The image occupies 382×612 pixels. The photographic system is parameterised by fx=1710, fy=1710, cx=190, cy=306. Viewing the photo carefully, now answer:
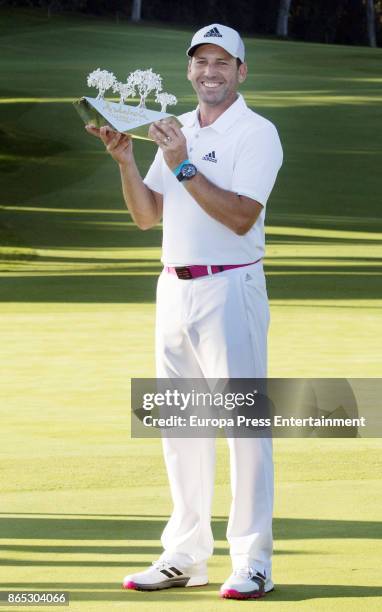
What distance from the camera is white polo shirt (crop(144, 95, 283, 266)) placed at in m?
6.00

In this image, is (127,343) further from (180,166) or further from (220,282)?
(180,166)

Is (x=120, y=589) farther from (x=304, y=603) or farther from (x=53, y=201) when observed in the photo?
(x=53, y=201)

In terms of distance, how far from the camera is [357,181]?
33.9 meters

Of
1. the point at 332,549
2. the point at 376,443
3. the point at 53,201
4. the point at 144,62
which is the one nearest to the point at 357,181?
the point at 53,201

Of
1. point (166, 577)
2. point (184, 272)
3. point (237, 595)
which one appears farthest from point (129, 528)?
point (184, 272)

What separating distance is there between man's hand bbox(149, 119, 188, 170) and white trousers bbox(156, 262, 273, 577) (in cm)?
45

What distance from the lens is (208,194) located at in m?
5.89

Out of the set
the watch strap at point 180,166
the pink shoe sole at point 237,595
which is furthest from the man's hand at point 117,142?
the pink shoe sole at point 237,595

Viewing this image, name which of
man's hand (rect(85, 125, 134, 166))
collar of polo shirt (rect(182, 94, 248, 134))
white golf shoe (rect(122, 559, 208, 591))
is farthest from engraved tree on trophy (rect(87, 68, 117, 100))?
white golf shoe (rect(122, 559, 208, 591))

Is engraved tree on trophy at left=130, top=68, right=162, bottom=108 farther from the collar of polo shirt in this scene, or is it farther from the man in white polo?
the collar of polo shirt

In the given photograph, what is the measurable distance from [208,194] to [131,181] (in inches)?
18.5

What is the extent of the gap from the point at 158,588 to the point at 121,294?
488 inches

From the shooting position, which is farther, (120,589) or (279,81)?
(279,81)

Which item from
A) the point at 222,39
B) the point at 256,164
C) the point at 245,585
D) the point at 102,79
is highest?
the point at 222,39
